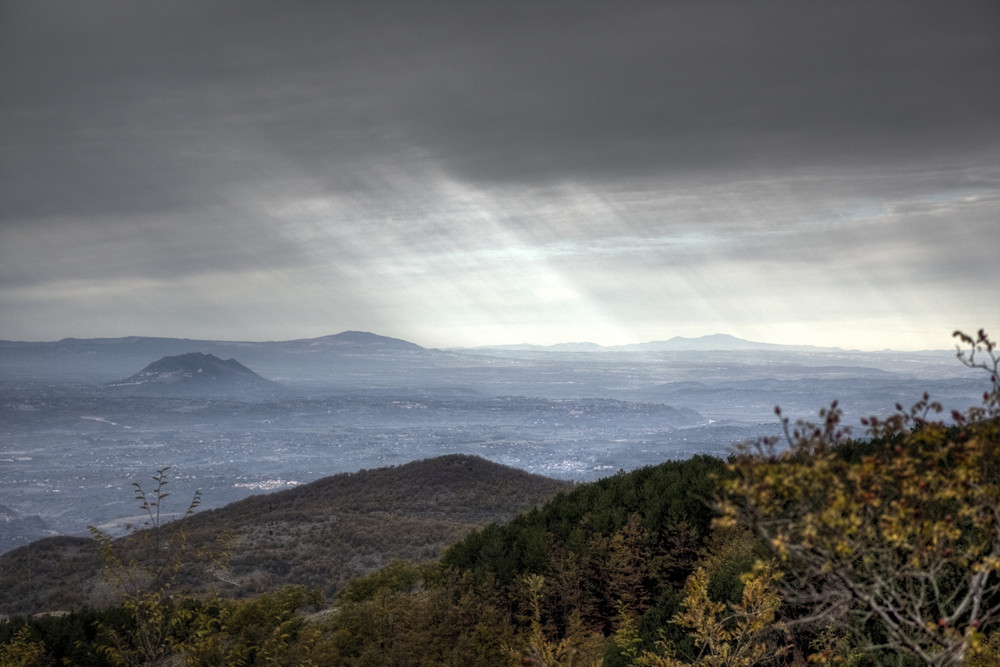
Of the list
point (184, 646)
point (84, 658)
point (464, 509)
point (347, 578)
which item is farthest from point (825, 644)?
point (464, 509)

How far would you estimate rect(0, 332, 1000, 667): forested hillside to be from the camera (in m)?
5.92

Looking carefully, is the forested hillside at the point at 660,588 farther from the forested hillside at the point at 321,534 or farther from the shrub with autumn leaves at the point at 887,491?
the forested hillside at the point at 321,534

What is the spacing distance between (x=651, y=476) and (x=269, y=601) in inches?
447

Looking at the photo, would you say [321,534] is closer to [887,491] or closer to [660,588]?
[660,588]

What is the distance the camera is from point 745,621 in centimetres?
1227

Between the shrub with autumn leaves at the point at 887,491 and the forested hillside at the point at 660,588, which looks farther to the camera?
the forested hillside at the point at 660,588

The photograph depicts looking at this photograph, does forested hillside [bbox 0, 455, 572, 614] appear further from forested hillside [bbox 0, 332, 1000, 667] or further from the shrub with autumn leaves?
the shrub with autumn leaves

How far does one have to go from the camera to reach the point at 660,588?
1752 centimetres

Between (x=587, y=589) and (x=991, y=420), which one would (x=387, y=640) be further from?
(x=991, y=420)

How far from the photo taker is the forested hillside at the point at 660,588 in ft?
19.4

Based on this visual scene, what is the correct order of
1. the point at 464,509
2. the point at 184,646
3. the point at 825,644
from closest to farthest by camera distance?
the point at 825,644
the point at 184,646
the point at 464,509

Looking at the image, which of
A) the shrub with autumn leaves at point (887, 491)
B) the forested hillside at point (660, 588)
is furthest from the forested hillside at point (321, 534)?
the shrub with autumn leaves at point (887, 491)

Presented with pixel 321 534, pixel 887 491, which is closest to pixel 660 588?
pixel 887 491

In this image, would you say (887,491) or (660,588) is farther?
(660,588)
